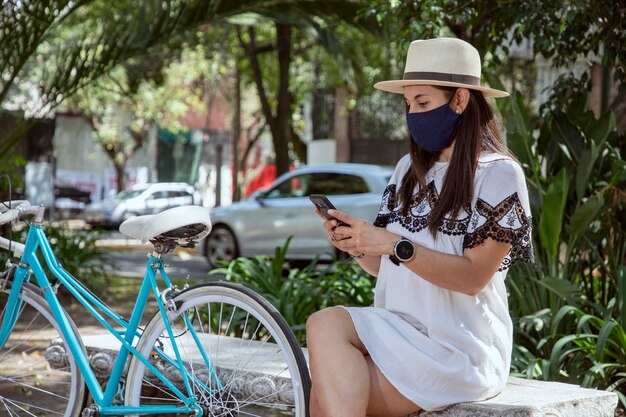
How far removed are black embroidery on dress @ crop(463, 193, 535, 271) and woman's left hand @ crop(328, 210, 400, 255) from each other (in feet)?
0.77

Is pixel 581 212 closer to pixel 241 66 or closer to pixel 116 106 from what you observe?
pixel 241 66

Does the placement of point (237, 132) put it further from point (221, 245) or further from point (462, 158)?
point (462, 158)

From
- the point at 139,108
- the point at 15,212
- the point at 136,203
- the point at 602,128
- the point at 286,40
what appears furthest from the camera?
the point at 139,108

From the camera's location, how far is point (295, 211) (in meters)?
13.6

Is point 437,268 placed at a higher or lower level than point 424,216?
lower

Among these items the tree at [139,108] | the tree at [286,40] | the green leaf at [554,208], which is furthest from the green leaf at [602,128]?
the tree at [139,108]

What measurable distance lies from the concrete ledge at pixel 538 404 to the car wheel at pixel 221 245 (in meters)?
10.9

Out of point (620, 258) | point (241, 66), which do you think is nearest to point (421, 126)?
point (620, 258)

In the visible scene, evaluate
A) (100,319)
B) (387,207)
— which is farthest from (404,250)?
(100,319)

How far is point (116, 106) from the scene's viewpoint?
3491 centimetres

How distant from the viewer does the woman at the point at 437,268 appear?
2.85m

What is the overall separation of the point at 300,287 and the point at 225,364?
2.71 meters

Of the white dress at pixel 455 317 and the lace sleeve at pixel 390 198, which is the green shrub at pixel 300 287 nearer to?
the lace sleeve at pixel 390 198

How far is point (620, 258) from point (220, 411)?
3076 mm
